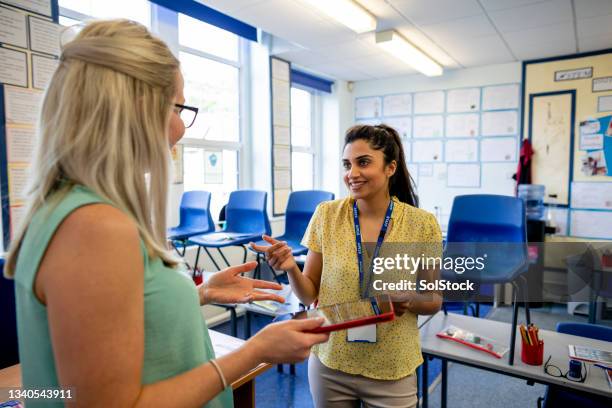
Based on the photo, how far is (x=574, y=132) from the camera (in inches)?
181

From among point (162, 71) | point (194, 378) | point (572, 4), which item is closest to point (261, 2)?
point (572, 4)

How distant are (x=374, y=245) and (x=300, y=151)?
4521mm

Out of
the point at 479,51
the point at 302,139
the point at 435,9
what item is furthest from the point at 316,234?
the point at 302,139

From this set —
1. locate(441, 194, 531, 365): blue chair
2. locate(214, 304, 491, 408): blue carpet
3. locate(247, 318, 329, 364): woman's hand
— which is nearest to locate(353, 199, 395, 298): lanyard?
locate(247, 318, 329, 364): woman's hand

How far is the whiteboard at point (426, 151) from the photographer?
5.51 meters

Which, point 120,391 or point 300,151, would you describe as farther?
point 300,151

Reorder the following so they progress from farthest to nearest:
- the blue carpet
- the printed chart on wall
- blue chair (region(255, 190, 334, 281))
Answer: the printed chart on wall < blue chair (region(255, 190, 334, 281)) < the blue carpet

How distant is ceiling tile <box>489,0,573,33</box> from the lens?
3.36 metres

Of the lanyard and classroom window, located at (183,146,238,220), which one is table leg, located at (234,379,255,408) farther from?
classroom window, located at (183,146,238,220)

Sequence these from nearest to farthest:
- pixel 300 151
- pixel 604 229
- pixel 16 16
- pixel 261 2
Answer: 1. pixel 16 16
2. pixel 261 2
3. pixel 604 229
4. pixel 300 151

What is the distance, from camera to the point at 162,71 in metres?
0.67

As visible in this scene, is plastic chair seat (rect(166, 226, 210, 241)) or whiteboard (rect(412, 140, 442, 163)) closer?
plastic chair seat (rect(166, 226, 210, 241))

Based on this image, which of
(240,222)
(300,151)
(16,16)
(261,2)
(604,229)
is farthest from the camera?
(300,151)

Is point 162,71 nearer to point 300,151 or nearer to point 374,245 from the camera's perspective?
point 374,245
